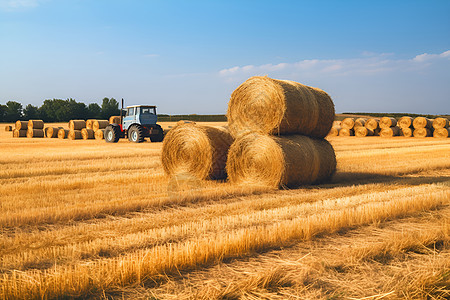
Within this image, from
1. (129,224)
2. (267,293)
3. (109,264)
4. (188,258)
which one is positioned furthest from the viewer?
(129,224)

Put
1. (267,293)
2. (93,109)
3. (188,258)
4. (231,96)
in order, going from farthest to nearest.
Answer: (93,109) → (231,96) → (188,258) → (267,293)

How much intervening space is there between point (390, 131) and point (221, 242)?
24221 millimetres

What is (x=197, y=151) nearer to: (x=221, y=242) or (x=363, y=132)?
(x=221, y=242)

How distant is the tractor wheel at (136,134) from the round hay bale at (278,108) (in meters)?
11.7

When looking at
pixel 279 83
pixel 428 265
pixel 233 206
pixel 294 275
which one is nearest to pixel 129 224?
pixel 233 206

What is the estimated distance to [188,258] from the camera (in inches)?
150

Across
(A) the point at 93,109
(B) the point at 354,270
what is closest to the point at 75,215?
(B) the point at 354,270

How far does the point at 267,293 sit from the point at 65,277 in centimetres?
153

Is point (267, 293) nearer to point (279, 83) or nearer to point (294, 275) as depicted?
point (294, 275)

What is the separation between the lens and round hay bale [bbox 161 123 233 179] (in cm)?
913

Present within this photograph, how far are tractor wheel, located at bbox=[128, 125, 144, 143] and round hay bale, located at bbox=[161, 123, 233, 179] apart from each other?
35.4ft

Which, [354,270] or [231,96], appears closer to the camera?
[354,270]

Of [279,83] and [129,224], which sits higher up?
[279,83]

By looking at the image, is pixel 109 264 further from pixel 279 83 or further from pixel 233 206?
pixel 279 83
